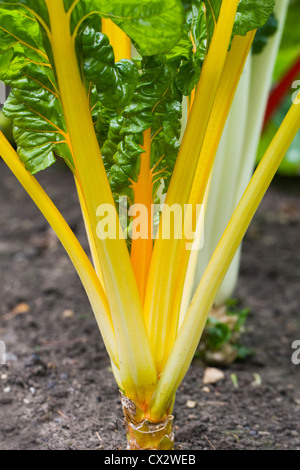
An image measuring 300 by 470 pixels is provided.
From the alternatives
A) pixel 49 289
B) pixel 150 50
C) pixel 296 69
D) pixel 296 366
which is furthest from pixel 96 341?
pixel 296 69

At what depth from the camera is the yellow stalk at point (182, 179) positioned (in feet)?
2.78

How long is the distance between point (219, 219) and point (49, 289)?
800 millimetres

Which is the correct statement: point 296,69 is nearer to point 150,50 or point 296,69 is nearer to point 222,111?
point 222,111

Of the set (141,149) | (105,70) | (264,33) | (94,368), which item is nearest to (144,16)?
(105,70)

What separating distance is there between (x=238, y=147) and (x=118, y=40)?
22.3 inches

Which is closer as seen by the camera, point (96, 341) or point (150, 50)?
point (150, 50)

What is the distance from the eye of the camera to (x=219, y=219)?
147 centimetres

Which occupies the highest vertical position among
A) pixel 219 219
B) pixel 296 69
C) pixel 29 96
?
pixel 29 96

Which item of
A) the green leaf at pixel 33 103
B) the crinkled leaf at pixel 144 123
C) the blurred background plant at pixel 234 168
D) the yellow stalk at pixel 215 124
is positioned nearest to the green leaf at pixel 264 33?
the blurred background plant at pixel 234 168

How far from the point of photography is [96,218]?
→ 0.85 m

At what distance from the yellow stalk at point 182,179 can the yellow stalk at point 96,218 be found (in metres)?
0.04

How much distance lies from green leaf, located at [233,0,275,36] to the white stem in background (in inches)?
17.0

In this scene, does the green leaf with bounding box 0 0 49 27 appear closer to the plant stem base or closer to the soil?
the plant stem base

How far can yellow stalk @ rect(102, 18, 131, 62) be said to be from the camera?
97cm
